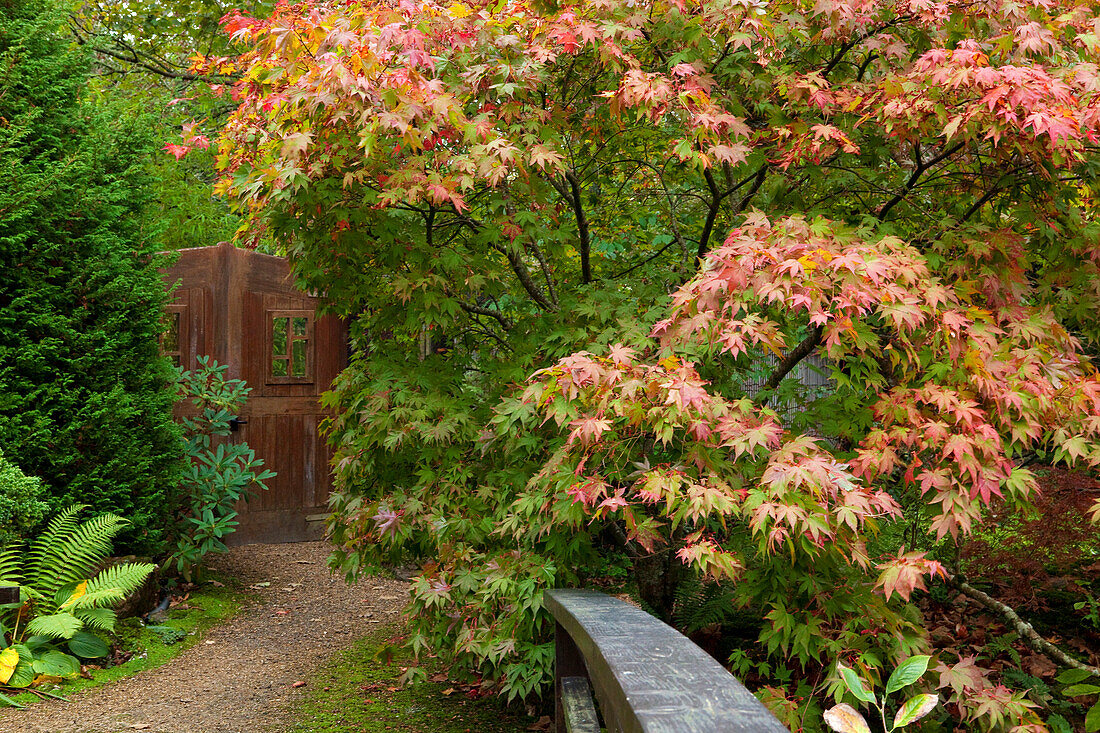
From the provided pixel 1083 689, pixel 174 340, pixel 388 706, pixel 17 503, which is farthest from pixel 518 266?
pixel 174 340

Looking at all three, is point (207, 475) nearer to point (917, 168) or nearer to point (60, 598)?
point (60, 598)

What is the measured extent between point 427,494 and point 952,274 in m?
2.51

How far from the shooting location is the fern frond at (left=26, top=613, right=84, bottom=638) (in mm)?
4652

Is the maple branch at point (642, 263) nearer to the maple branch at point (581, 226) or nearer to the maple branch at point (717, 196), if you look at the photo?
the maple branch at point (581, 226)

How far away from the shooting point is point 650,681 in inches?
65.3

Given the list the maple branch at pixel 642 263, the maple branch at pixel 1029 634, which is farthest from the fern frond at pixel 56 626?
the maple branch at pixel 1029 634

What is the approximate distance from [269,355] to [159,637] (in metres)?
3.45

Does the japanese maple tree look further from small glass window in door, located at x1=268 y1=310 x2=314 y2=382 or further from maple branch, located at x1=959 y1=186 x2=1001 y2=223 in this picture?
small glass window in door, located at x1=268 y1=310 x2=314 y2=382

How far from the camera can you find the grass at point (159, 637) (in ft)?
15.4

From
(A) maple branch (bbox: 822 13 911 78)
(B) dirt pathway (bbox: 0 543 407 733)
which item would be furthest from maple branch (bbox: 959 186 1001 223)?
(B) dirt pathway (bbox: 0 543 407 733)

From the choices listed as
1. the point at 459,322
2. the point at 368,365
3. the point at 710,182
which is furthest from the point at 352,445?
the point at 710,182

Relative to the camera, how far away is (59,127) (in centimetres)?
572

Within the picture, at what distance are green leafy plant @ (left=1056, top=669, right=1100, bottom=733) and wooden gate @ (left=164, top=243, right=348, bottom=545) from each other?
642cm

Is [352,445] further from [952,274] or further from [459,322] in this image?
[952,274]
